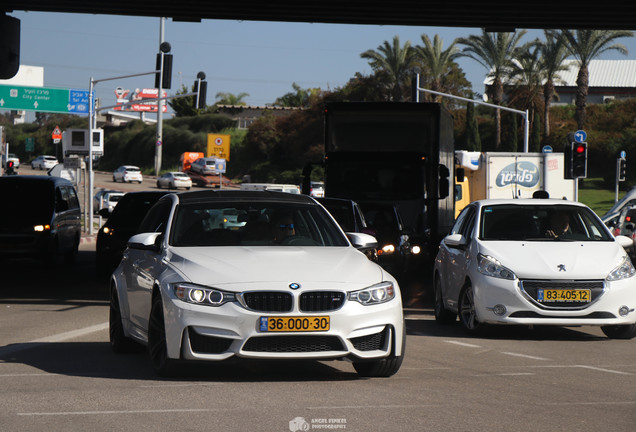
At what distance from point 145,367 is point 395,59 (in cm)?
6784

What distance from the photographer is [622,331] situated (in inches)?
484

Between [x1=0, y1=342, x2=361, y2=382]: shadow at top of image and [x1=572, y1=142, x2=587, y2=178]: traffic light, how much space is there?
18.4 m

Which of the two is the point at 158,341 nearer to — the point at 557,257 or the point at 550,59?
the point at 557,257

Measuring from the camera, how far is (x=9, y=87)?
238 feet

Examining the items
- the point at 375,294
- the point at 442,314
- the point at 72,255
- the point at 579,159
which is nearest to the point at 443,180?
the point at 579,159

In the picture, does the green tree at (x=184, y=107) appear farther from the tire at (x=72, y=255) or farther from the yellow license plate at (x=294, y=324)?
the yellow license plate at (x=294, y=324)

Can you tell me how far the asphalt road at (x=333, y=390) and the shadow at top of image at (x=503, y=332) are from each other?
0.36 feet

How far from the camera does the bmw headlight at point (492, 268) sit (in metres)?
11.9

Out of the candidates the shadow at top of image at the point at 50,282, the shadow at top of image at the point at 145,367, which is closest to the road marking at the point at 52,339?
the shadow at top of image at the point at 145,367

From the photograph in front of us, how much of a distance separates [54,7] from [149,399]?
50.8 ft

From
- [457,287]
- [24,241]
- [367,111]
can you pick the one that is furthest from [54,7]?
[457,287]

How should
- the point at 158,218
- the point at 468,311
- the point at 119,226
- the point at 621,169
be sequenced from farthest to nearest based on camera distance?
the point at 621,169
the point at 119,226
the point at 468,311
the point at 158,218

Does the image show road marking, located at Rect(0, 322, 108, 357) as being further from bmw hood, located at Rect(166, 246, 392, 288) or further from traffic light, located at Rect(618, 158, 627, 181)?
traffic light, located at Rect(618, 158, 627, 181)

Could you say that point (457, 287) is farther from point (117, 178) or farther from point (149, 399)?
point (117, 178)
